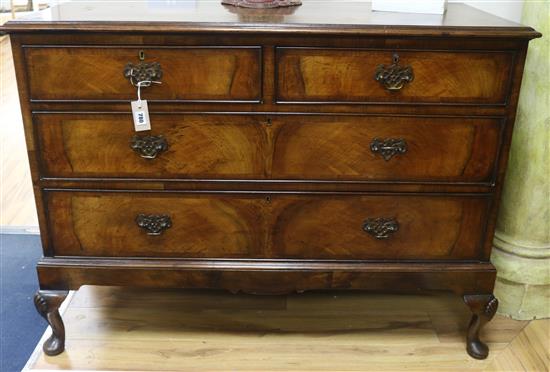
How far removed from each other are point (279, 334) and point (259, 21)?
37.5 inches

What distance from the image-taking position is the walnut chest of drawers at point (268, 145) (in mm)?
1293

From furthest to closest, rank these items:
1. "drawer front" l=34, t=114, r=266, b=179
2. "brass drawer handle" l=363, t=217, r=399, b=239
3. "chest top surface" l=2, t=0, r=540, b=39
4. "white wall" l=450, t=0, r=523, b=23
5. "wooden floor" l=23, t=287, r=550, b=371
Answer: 1. "white wall" l=450, t=0, r=523, b=23
2. "wooden floor" l=23, t=287, r=550, b=371
3. "brass drawer handle" l=363, t=217, r=399, b=239
4. "drawer front" l=34, t=114, r=266, b=179
5. "chest top surface" l=2, t=0, r=540, b=39

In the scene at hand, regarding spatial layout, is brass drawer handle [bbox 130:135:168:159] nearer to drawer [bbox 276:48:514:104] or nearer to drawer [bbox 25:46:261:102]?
drawer [bbox 25:46:261:102]

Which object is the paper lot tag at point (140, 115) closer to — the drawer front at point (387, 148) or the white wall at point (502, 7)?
the drawer front at point (387, 148)

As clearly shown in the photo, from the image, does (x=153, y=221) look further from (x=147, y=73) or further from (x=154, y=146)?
(x=147, y=73)

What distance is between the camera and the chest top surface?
1258 millimetres

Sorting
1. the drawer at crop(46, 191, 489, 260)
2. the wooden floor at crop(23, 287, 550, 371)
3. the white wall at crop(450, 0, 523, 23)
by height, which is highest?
the white wall at crop(450, 0, 523, 23)

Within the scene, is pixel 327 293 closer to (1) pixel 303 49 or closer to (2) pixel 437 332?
(2) pixel 437 332

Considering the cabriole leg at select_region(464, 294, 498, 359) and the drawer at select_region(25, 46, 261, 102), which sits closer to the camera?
the drawer at select_region(25, 46, 261, 102)

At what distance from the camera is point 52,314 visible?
5.11ft

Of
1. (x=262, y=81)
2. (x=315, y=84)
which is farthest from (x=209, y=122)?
(x=315, y=84)

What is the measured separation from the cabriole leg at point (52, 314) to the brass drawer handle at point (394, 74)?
3.34 ft

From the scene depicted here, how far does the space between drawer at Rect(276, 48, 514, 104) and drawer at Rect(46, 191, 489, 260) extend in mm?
264

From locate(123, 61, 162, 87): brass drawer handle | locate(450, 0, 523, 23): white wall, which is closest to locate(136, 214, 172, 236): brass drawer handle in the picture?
locate(123, 61, 162, 87): brass drawer handle
